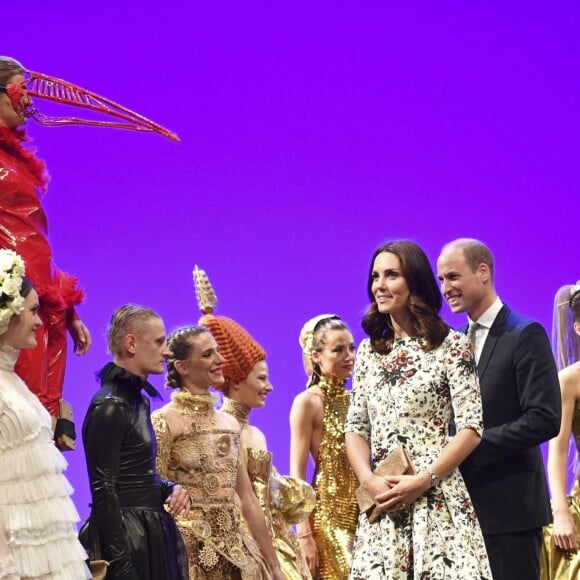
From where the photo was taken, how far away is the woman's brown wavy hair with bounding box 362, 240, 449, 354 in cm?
405

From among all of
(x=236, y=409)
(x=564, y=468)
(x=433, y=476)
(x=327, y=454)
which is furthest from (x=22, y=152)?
(x=564, y=468)

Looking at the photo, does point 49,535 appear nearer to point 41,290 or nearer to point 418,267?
point 41,290

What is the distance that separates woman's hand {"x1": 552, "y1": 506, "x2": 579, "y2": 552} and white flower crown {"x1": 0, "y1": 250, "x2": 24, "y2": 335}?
261 centimetres

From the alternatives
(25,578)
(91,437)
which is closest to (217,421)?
(91,437)

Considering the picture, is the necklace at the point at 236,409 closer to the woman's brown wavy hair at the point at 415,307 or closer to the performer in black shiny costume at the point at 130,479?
the performer in black shiny costume at the point at 130,479

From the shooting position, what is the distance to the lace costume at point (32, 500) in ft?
11.0

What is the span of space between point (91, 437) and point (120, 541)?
354 mm

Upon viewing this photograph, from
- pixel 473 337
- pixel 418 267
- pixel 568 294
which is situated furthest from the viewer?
pixel 568 294

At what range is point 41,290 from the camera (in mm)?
4207

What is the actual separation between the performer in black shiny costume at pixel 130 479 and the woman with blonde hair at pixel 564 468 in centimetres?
174

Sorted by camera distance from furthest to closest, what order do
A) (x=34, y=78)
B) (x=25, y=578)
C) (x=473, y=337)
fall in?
(x=473, y=337)
(x=34, y=78)
(x=25, y=578)

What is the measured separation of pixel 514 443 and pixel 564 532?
0.97 metres

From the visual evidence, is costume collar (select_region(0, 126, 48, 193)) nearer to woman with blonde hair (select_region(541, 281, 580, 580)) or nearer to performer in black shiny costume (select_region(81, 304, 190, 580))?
performer in black shiny costume (select_region(81, 304, 190, 580))

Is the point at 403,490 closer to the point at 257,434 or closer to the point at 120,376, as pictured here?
the point at 120,376
